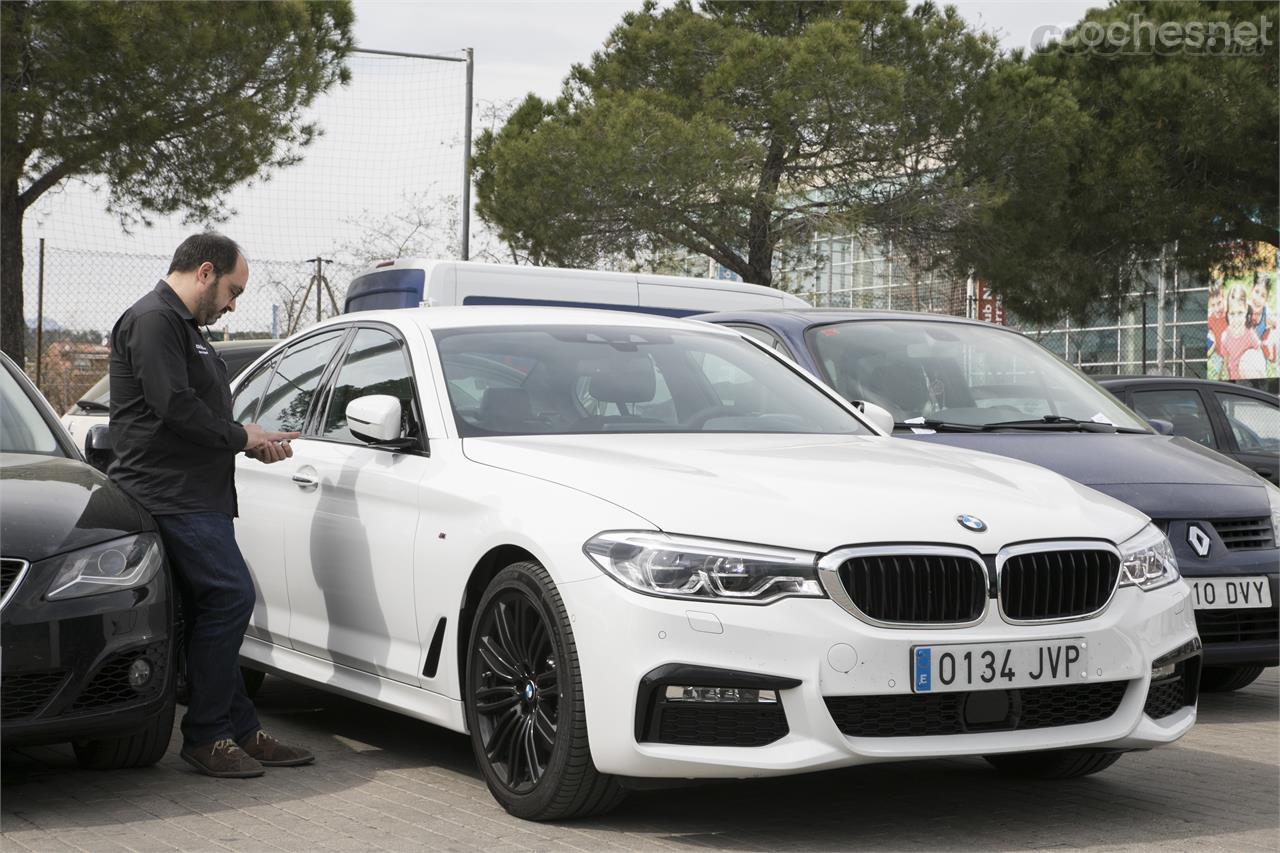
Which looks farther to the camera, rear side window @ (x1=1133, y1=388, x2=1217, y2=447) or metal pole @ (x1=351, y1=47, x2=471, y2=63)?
metal pole @ (x1=351, y1=47, x2=471, y2=63)

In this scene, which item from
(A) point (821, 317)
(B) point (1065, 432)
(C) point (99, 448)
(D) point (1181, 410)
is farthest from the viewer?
(D) point (1181, 410)

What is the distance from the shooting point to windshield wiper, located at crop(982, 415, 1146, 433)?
745cm

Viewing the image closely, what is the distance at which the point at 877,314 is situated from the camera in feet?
27.1

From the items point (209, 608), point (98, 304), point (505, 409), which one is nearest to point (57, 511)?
point (209, 608)

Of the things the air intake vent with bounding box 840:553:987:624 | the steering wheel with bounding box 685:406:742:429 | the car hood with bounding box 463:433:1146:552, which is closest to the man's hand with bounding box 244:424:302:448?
the car hood with bounding box 463:433:1146:552

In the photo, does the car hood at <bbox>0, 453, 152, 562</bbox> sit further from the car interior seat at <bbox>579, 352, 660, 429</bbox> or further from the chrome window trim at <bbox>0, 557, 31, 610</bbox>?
the car interior seat at <bbox>579, 352, 660, 429</bbox>

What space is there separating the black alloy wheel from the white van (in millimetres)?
7358

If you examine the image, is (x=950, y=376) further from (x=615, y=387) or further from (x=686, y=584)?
(x=686, y=584)

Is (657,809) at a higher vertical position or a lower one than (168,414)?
lower

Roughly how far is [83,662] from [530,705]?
1.34 metres

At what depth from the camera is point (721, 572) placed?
14.4 feet

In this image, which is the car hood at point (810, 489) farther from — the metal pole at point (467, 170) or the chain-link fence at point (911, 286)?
the metal pole at point (467, 170)

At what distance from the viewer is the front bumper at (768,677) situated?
4328 millimetres

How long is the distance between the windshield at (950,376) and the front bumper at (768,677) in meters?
3.11
